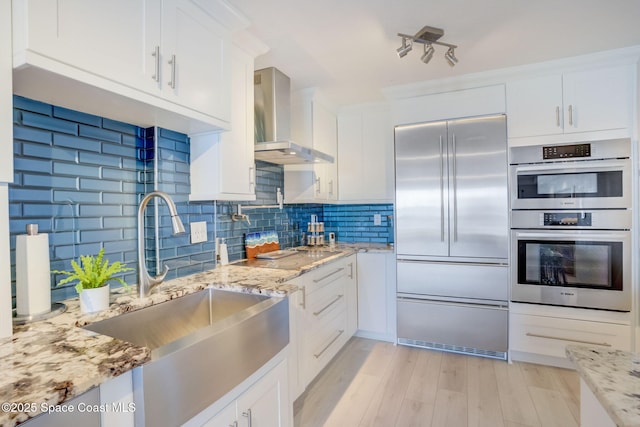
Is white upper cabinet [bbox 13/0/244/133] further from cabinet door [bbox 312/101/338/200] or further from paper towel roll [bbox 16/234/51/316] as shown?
cabinet door [bbox 312/101/338/200]

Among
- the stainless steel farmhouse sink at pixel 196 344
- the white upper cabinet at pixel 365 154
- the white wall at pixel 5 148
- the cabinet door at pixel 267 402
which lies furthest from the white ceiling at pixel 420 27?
the cabinet door at pixel 267 402

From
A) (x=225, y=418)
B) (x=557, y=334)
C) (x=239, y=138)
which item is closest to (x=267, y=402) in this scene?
(x=225, y=418)

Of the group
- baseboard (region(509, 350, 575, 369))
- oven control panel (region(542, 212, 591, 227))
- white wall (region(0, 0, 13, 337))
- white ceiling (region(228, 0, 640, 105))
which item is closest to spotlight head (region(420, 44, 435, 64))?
white ceiling (region(228, 0, 640, 105))

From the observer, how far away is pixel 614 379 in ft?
2.36

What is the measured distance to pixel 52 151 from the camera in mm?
1277

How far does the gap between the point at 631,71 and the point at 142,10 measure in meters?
3.16

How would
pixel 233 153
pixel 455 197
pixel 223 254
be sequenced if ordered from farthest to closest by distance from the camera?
pixel 455 197 → pixel 223 254 → pixel 233 153

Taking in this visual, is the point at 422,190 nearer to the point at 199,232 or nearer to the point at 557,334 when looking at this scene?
the point at 557,334

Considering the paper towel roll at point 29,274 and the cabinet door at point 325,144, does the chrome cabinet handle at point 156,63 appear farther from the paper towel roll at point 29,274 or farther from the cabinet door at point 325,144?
the cabinet door at point 325,144

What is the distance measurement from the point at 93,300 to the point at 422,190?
2464mm

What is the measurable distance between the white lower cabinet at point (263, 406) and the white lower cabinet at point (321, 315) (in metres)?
0.45

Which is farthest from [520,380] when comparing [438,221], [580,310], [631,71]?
[631,71]

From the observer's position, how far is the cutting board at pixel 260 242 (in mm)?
2508

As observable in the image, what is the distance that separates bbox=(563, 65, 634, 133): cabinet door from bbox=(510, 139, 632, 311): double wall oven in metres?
0.15
